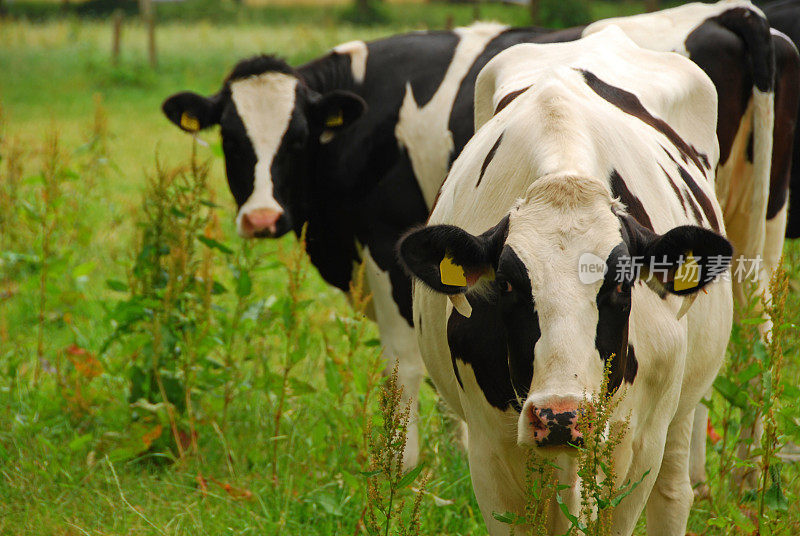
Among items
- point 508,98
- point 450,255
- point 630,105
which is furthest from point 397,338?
point 450,255

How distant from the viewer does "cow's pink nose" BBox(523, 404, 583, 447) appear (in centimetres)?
201

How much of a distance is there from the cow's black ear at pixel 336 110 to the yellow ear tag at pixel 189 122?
696 mm

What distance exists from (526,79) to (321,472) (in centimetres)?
186

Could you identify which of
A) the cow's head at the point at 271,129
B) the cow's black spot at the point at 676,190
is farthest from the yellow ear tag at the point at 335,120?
the cow's black spot at the point at 676,190

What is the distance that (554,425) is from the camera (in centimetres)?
202

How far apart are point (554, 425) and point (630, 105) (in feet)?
4.79

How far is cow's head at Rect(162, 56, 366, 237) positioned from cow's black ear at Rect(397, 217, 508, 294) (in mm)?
2188

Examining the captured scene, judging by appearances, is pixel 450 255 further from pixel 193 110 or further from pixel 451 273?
pixel 193 110

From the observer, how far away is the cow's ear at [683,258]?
220 centimetres

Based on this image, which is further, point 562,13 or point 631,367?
point 562,13

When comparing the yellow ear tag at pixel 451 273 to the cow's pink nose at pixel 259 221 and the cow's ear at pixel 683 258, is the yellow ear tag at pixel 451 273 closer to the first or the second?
the cow's ear at pixel 683 258

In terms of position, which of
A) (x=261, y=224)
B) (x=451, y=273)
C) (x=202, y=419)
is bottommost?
(x=202, y=419)

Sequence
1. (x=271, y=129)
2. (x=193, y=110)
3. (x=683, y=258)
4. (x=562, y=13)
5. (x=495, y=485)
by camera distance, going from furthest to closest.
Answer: (x=562, y=13), (x=193, y=110), (x=271, y=129), (x=495, y=485), (x=683, y=258)

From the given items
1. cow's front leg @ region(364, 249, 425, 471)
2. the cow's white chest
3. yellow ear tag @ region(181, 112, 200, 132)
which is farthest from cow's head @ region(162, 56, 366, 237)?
cow's front leg @ region(364, 249, 425, 471)
